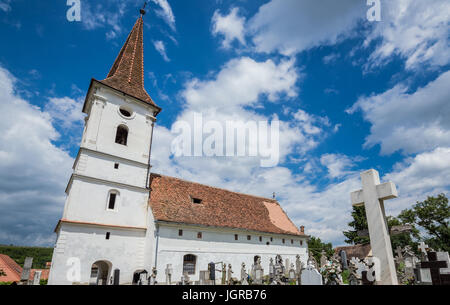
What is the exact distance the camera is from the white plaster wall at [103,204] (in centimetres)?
1578

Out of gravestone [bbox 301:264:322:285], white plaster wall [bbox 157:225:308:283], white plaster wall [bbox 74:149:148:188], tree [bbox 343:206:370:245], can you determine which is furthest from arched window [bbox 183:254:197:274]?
tree [bbox 343:206:370:245]

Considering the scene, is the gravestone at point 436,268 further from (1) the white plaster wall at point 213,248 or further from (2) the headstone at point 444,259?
(1) the white plaster wall at point 213,248

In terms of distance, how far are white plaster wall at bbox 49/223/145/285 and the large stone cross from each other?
1529 centimetres

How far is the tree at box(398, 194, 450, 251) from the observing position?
32.5 metres

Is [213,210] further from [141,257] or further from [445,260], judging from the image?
[445,260]

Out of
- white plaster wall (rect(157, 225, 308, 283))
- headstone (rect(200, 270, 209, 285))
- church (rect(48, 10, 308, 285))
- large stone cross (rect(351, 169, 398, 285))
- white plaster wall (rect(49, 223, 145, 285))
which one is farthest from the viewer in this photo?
white plaster wall (rect(157, 225, 308, 283))

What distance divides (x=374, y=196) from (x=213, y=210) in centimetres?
1725

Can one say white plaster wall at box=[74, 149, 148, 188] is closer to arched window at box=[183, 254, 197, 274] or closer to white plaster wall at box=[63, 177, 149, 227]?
white plaster wall at box=[63, 177, 149, 227]

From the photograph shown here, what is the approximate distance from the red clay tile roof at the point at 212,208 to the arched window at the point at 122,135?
14.5ft

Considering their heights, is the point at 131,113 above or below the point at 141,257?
above

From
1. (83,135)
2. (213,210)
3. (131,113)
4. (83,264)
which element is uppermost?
(131,113)

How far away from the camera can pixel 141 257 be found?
17.4 m
